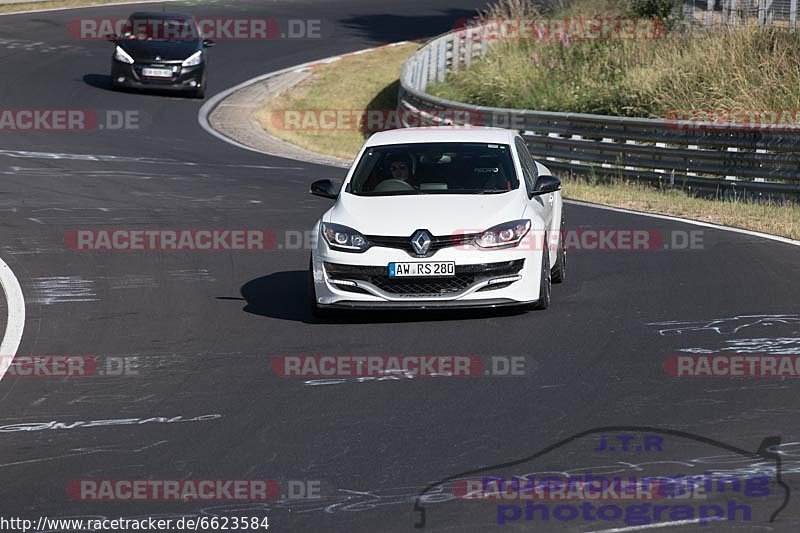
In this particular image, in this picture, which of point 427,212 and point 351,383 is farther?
point 427,212

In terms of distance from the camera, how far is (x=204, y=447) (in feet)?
24.4

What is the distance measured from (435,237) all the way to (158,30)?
22168 millimetres

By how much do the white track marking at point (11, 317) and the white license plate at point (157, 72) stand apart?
56.2ft

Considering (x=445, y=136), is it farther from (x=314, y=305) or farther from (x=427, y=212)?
(x=314, y=305)

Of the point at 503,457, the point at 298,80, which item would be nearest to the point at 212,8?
the point at 298,80

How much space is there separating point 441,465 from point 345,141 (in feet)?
78.3

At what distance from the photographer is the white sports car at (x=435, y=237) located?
1071 cm

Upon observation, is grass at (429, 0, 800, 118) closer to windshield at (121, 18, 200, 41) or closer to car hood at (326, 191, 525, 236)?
windshield at (121, 18, 200, 41)

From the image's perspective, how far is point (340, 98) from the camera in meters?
35.8

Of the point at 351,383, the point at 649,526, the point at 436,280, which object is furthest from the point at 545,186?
the point at 649,526
